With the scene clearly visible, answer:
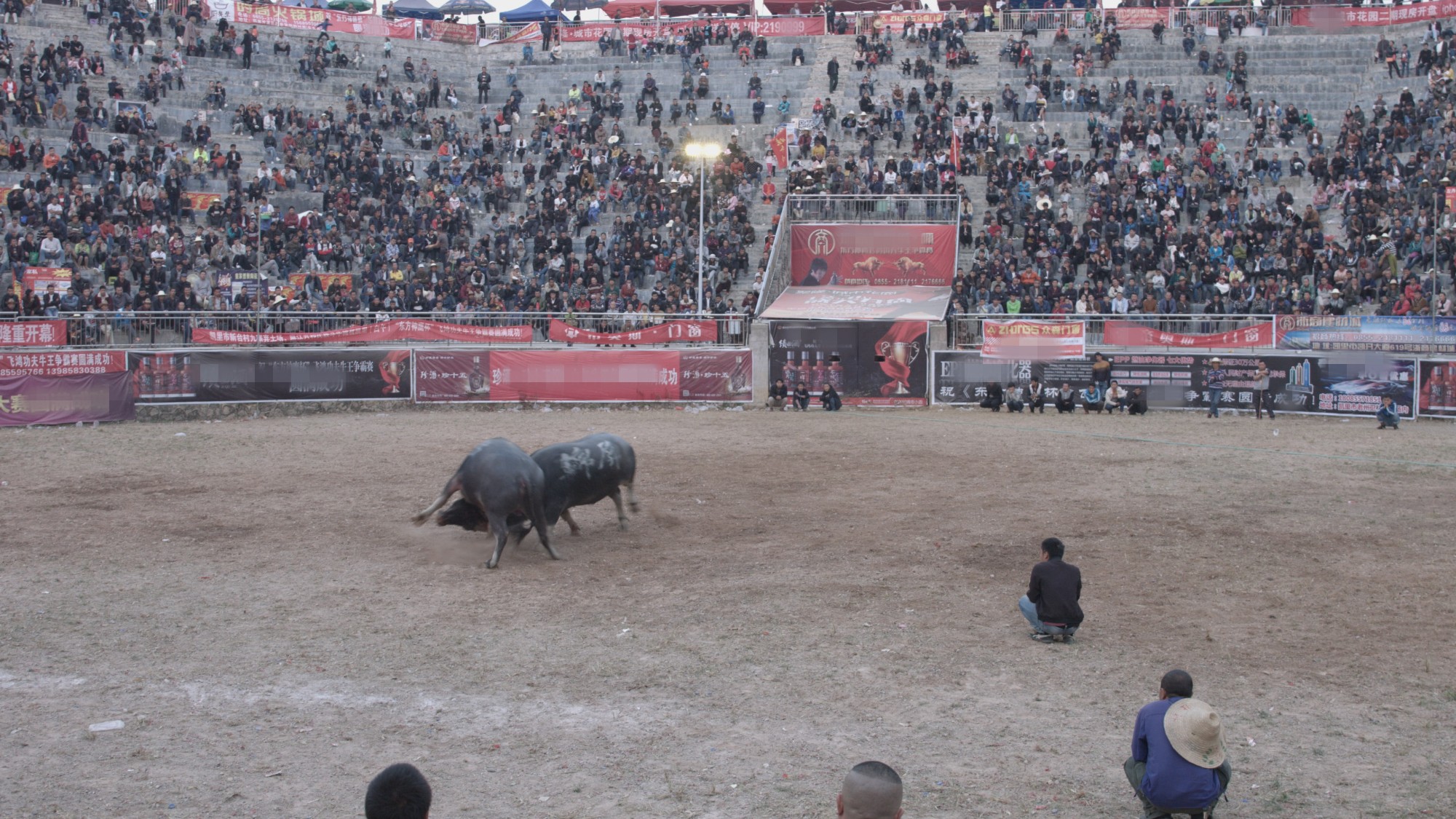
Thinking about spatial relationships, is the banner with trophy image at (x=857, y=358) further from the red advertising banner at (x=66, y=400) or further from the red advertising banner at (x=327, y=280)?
the red advertising banner at (x=66, y=400)

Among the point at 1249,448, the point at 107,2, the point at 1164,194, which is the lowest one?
the point at 1249,448

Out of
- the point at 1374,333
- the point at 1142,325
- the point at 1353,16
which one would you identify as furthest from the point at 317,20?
the point at 1374,333

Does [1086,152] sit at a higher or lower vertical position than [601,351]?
higher

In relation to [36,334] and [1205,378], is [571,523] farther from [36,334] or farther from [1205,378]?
[1205,378]

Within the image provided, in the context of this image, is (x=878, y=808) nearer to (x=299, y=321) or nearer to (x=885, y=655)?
(x=885, y=655)

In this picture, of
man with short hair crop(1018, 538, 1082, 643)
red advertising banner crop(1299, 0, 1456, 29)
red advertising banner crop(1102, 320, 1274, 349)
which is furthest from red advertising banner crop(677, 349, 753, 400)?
red advertising banner crop(1299, 0, 1456, 29)

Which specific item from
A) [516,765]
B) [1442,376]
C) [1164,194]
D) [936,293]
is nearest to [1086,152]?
[1164,194]

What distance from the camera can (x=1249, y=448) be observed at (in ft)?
76.1

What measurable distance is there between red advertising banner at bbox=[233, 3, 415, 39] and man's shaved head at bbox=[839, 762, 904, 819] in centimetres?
5597

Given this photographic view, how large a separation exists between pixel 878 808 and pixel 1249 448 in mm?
21242

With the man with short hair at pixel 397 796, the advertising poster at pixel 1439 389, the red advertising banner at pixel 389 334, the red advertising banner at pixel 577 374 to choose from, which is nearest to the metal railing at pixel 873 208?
the red advertising banner at pixel 577 374

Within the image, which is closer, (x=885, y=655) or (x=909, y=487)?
(x=885, y=655)

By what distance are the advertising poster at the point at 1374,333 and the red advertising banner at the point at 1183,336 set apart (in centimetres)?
73

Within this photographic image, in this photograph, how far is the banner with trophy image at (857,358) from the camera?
3309 centimetres
